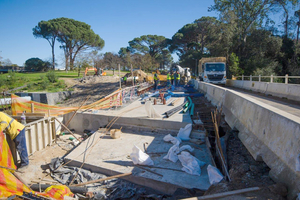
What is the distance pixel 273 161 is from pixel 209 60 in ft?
64.4

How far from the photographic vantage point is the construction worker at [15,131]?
516 cm

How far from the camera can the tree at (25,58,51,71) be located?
55378 mm

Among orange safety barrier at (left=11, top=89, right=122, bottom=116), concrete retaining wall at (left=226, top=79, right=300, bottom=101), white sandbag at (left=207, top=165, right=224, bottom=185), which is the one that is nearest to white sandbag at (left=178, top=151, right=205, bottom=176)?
white sandbag at (left=207, top=165, right=224, bottom=185)

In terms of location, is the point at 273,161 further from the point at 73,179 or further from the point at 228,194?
the point at 73,179

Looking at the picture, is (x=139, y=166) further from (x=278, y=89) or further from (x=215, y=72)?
(x=215, y=72)

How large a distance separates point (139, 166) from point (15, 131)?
148 inches

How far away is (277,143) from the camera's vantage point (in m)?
3.00

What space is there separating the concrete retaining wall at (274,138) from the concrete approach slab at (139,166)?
139cm

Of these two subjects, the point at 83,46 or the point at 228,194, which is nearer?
the point at 228,194

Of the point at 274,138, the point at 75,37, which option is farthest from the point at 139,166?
the point at 75,37

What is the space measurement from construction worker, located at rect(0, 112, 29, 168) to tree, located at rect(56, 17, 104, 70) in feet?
155

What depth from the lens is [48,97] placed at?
2439cm

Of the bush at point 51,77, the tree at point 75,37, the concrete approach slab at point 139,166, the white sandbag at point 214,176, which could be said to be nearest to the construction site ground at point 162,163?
the concrete approach slab at point 139,166

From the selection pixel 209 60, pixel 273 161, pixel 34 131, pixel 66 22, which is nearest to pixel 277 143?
pixel 273 161
